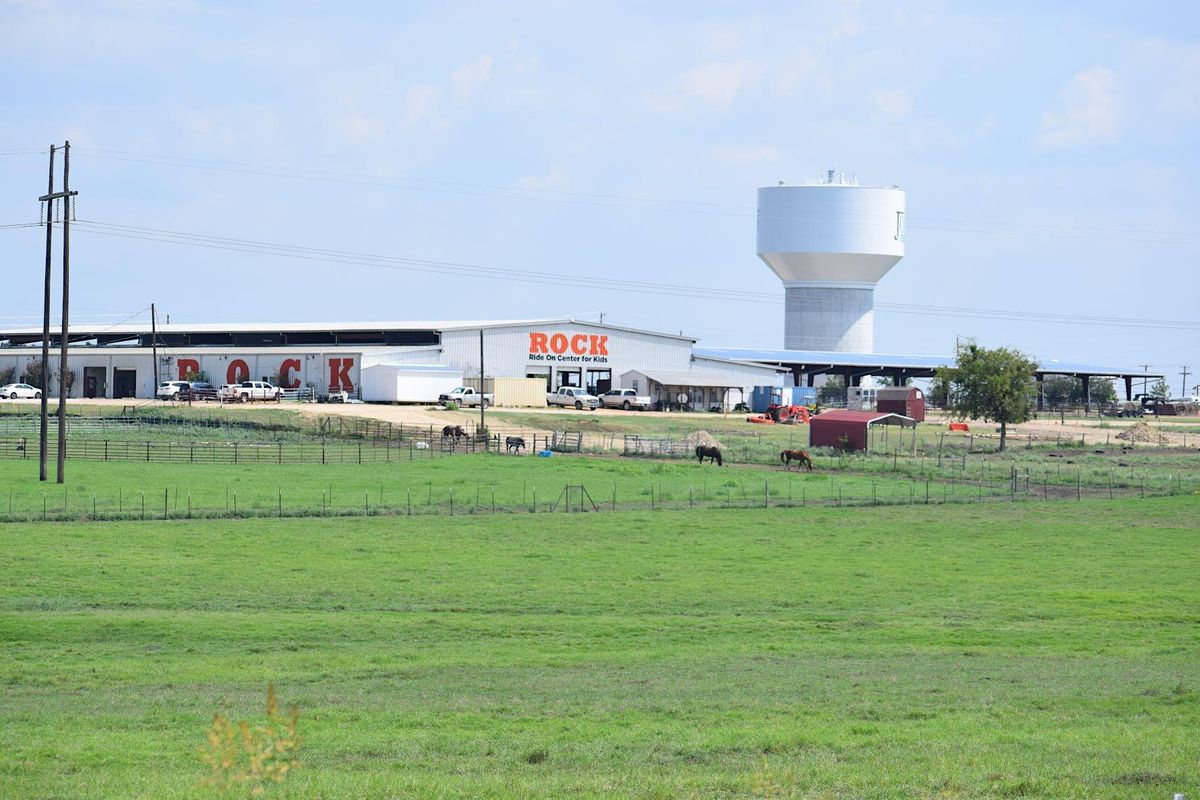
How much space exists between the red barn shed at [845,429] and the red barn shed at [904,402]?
1945 cm

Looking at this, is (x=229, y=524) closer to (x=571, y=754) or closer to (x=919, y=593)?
(x=919, y=593)

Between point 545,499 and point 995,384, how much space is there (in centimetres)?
4203

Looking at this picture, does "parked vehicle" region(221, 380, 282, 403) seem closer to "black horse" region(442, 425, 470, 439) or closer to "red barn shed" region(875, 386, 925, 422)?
"black horse" region(442, 425, 470, 439)

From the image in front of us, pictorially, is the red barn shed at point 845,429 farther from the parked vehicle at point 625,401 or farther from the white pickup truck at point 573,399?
the parked vehicle at point 625,401

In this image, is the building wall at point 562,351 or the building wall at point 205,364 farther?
the building wall at point 562,351

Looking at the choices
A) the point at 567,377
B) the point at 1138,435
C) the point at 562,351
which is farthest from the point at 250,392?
the point at 1138,435

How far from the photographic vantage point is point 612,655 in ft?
72.0

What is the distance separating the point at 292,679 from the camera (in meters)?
19.7

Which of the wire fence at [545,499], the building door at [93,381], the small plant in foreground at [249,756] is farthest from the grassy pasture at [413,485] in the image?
the building door at [93,381]

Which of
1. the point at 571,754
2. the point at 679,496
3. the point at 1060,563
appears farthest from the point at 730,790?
the point at 679,496

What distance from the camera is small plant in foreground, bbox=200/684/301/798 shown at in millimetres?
9422

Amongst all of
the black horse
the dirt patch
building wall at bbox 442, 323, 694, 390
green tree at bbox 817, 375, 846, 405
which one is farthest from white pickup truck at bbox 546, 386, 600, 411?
the dirt patch

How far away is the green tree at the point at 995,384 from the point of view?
A: 82562 mm

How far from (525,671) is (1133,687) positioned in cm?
805
